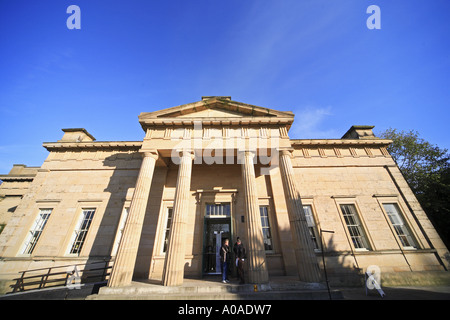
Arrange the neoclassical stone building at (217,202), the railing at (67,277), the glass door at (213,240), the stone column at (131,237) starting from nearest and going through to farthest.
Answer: the stone column at (131,237), the railing at (67,277), the neoclassical stone building at (217,202), the glass door at (213,240)

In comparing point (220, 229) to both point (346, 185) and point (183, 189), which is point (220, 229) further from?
point (346, 185)

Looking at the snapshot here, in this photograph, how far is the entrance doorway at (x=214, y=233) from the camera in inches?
351

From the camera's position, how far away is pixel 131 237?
22.8ft

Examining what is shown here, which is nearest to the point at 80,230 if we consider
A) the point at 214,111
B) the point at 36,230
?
the point at 36,230

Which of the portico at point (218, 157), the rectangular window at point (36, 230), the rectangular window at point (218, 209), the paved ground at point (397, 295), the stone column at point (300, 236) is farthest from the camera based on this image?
the rectangular window at point (218, 209)

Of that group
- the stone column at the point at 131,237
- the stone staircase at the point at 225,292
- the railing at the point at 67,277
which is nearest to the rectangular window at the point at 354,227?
the stone staircase at the point at 225,292

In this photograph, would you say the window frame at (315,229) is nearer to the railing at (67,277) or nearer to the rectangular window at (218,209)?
the rectangular window at (218,209)

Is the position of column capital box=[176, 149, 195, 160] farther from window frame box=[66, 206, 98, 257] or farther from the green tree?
the green tree

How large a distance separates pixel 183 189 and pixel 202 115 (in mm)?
4606

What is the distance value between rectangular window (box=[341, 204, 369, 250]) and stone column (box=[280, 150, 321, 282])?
14.0 feet

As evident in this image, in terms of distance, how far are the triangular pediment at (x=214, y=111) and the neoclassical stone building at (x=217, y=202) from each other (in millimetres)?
62

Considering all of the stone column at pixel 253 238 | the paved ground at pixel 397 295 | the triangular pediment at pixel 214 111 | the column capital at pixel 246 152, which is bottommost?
the paved ground at pixel 397 295
